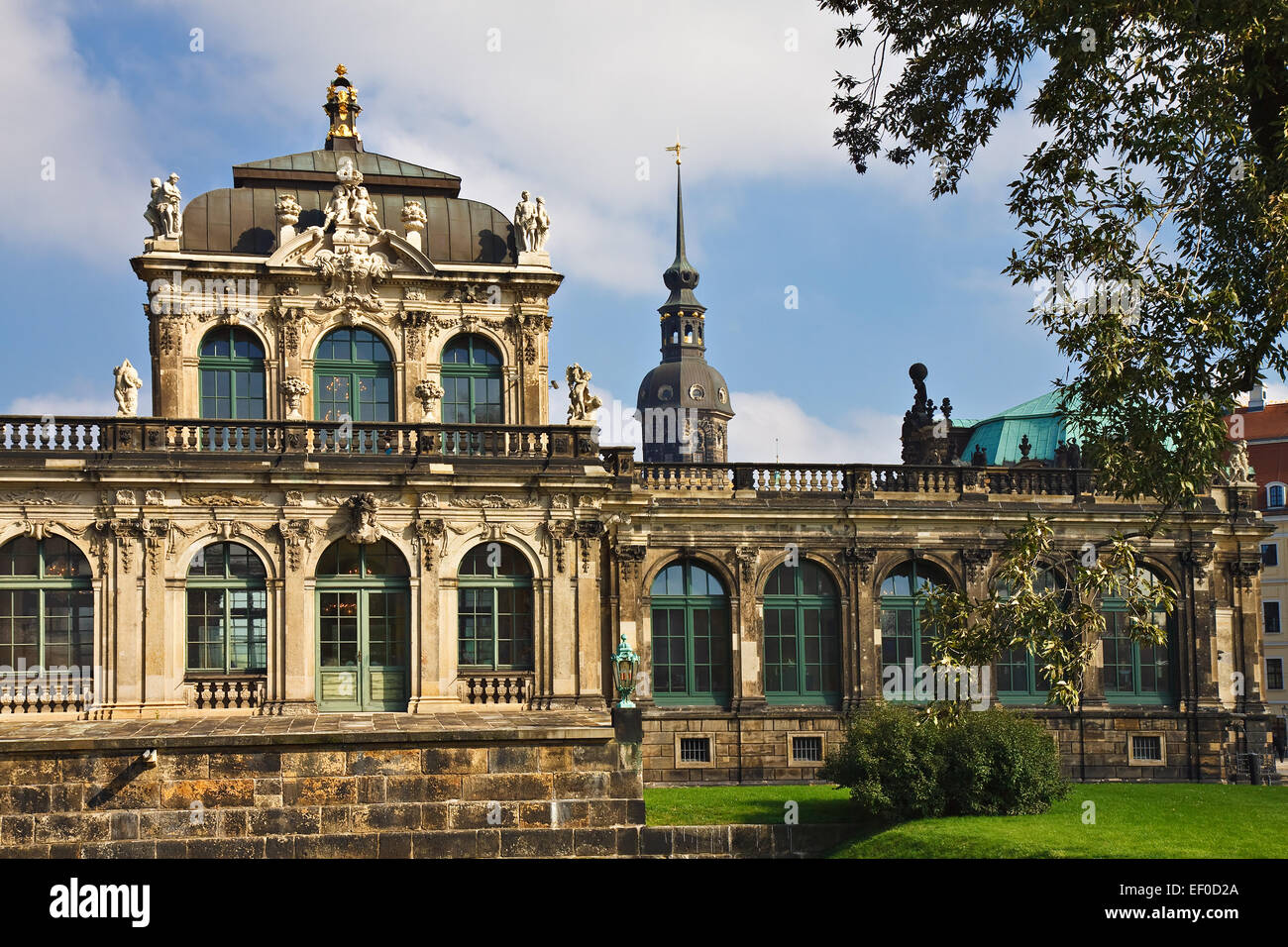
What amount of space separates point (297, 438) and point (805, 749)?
14.2 metres

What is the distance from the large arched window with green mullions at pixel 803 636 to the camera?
121 feet

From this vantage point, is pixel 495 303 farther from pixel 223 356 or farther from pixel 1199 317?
pixel 1199 317

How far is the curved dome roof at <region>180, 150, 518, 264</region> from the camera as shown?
3484 cm

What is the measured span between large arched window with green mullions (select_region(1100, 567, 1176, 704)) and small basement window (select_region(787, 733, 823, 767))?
782cm

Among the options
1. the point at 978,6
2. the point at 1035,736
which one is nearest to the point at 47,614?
the point at 1035,736

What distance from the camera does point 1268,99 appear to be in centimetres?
1596

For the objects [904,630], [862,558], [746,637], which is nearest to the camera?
[746,637]

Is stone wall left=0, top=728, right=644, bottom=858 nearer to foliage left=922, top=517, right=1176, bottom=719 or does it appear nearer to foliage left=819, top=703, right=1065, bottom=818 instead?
foliage left=819, top=703, right=1065, bottom=818

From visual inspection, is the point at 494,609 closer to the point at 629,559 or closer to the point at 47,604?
the point at 629,559

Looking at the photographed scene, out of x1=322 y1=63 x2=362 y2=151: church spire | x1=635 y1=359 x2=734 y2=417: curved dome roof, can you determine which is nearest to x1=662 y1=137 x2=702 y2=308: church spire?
x1=635 y1=359 x2=734 y2=417: curved dome roof

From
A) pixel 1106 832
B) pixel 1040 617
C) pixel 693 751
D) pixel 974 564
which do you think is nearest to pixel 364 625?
pixel 693 751

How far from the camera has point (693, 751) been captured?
36.0 m

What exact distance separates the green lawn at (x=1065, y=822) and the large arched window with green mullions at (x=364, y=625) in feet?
19.8

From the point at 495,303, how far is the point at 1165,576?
18845 mm
